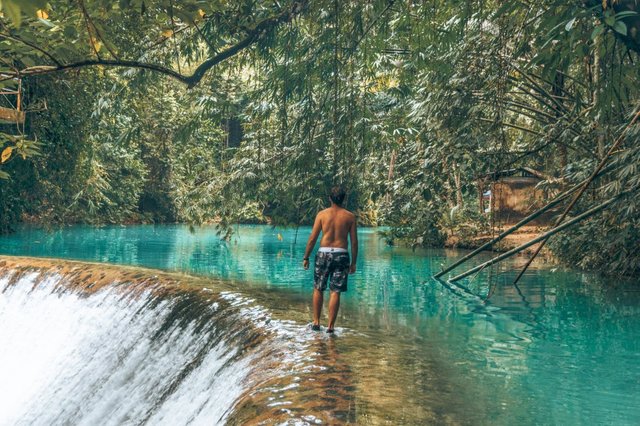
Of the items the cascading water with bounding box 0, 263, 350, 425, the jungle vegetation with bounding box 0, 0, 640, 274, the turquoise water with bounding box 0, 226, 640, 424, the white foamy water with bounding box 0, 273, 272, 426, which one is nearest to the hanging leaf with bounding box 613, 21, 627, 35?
the jungle vegetation with bounding box 0, 0, 640, 274

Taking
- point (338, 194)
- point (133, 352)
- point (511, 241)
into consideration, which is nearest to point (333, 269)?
point (338, 194)

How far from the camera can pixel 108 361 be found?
9.34 m

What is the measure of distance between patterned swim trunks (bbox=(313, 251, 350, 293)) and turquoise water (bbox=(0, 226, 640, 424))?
646mm

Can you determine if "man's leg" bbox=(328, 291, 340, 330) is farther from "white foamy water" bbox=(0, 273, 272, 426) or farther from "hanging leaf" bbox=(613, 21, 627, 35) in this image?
"hanging leaf" bbox=(613, 21, 627, 35)

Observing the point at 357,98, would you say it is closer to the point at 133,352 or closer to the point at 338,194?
the point at 338,194

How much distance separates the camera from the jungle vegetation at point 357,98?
6.32 metres

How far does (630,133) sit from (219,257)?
1397cm

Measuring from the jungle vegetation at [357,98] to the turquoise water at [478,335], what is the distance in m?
1.06

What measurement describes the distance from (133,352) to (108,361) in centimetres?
55

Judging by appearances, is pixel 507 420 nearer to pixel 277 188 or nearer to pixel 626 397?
pixel 626 397

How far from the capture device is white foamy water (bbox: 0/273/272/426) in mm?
7039

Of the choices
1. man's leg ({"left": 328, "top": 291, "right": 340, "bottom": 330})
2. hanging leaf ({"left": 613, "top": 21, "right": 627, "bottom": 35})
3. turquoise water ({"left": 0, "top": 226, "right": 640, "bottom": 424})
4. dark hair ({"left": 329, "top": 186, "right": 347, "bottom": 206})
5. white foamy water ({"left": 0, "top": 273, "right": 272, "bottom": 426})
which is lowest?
white foamy water ({"left": 0, "top": 273, "right": 272, "bottom": 426})

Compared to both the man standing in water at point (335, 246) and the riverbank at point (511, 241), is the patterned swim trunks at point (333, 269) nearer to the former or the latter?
the man standing in water at point (335, 246)

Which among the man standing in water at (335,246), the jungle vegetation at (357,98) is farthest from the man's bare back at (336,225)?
the jungle vegetation at (357,98)
